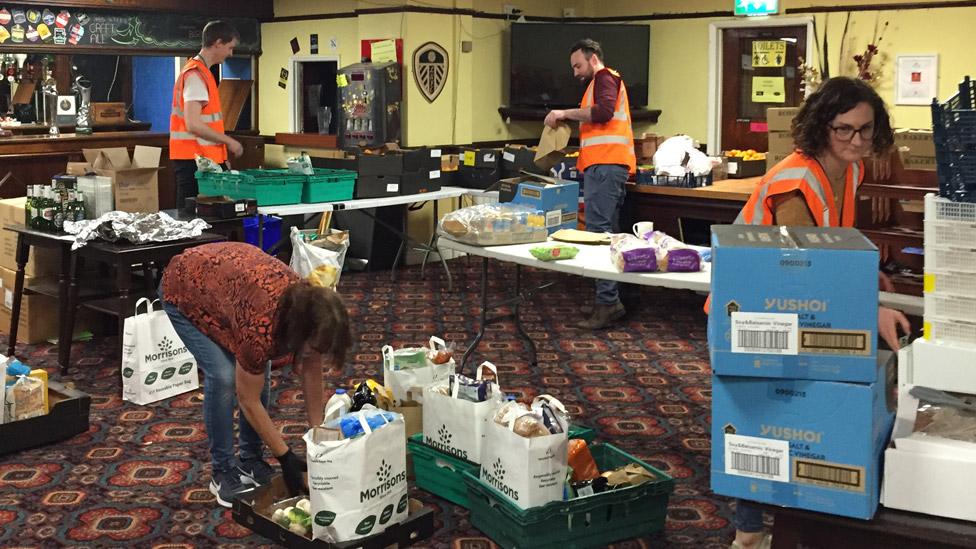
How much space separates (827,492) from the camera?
240 centimetres

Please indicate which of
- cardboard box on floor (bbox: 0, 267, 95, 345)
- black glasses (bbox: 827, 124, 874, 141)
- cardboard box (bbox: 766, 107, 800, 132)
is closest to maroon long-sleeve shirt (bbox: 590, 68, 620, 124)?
cardboard box (bbox: 766, 107, 800, 132)

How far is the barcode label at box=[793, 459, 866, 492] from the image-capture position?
2.37 m

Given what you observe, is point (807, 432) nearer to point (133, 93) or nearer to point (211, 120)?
point (211, 120)

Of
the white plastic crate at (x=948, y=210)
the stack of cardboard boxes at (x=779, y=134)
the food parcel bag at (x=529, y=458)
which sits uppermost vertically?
the stack of cardboard boxes at (x=779, y=134)

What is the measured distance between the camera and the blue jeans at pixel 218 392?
3890 mm

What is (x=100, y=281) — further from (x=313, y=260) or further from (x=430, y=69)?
(x=430, y=69)

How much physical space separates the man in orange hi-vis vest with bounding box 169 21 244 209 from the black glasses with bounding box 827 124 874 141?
15.0 ft

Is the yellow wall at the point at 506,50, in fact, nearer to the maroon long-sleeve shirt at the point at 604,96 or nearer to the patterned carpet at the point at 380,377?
the patterned carpet at the point at 380,377

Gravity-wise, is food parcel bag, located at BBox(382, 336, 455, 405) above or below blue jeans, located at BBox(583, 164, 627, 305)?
below

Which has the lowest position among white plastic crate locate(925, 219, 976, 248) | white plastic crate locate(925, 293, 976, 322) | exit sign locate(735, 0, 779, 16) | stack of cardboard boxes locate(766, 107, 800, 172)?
white plastic crate locate(925, 293, 976, 322)

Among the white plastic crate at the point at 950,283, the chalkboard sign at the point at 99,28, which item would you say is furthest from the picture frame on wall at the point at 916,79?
the white plastic crate at the point at 950,283

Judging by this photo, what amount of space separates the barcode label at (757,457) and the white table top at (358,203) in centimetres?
436

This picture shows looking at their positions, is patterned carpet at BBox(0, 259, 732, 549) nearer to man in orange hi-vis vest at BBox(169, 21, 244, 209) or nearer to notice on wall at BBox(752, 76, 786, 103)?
man in orange hi-vis vest at BBox(169, 21, 244, 209)

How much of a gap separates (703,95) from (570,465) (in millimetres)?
6525
